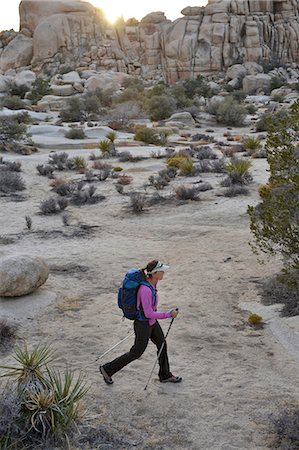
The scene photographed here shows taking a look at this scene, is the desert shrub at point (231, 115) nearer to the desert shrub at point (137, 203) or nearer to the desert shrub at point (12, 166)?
the desert shrub at point (12, 166)

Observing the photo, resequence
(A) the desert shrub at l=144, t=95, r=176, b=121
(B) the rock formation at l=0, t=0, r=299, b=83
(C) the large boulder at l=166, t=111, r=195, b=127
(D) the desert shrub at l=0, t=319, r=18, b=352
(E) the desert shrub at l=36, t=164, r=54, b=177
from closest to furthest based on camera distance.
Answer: (D) the desert shrub at l=0, t=319, r=18, b=352 → (E) the desert shrub at l=36, t=164, r=54, b=177 → (C) the large boulder at l=166, t=111, r=195, b=127 → (A) the desert shrub at l=144, t=95, r=176, b=121 → (B) the rock formation at l=0, t=0, r=299, b=83

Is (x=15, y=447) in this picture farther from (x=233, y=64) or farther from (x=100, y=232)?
(x=233, y=64)

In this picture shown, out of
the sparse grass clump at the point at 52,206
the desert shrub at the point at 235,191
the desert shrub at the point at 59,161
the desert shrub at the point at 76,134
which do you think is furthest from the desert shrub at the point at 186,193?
the desert shrub at the point at 76,134

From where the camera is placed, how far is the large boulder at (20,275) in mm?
8469

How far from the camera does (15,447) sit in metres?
4.47

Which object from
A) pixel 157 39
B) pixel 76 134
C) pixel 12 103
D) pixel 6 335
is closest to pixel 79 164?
pixel 76 134

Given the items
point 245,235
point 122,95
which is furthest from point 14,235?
point 122,95

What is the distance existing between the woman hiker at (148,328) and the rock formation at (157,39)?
7160cm

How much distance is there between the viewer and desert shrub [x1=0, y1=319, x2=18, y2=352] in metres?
7.16

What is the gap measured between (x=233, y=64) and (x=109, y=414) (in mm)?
73143

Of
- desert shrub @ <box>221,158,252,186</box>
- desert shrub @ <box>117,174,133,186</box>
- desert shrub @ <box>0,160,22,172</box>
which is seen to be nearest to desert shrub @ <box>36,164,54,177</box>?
desert shrub @ <box>0,160,22,172</box>

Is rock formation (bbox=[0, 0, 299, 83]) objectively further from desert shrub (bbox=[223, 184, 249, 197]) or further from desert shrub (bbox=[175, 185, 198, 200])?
desert shrub (bbox=[175, 185, 198, 200])

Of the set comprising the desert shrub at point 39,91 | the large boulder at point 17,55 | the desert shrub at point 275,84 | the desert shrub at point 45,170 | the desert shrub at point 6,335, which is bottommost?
the desert shrub at point 45,170

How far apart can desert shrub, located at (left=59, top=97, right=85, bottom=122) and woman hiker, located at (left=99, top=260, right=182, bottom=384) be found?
3606 cm
